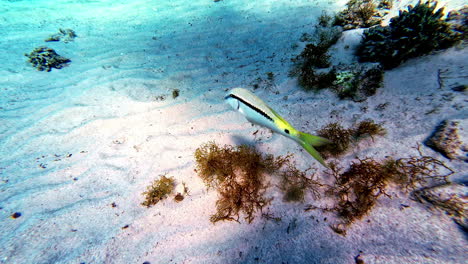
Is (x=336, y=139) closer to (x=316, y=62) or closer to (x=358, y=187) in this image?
(x=358, y=187)

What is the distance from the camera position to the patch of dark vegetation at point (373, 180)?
95.8 inches

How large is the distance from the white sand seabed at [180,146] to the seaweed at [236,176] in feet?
0.52

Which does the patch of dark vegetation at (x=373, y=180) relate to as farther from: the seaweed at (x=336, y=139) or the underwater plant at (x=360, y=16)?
the underwater plant at (x=360, y=16)

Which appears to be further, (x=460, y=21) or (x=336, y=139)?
(x=460, y=21)

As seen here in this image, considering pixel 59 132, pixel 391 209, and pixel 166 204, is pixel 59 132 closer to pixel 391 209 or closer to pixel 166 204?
pixel 166 204

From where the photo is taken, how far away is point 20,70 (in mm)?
6902

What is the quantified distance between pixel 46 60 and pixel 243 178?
9.08m

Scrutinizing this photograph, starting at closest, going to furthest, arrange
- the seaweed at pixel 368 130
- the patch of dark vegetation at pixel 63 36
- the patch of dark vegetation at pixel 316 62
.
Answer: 1. the seaweed at pixel 368 130
2. the patch of dark vegetation at pixel 316 62
3. the patch of dark vegetation at pixel 63 36

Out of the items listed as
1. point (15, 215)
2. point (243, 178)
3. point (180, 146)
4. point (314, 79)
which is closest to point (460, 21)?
point (314, 79)

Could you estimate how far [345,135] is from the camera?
3268mm

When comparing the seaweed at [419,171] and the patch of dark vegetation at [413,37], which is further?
the patch of dark vegetation at [413,37]

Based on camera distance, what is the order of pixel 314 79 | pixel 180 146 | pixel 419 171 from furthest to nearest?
pixel 314 79 < pixel 180 146 < pixel 419 171


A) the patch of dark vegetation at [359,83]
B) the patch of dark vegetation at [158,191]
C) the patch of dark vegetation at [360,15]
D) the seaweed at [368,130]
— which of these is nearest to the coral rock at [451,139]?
the seaweed at [368,130]

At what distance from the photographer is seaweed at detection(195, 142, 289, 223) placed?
281cm
